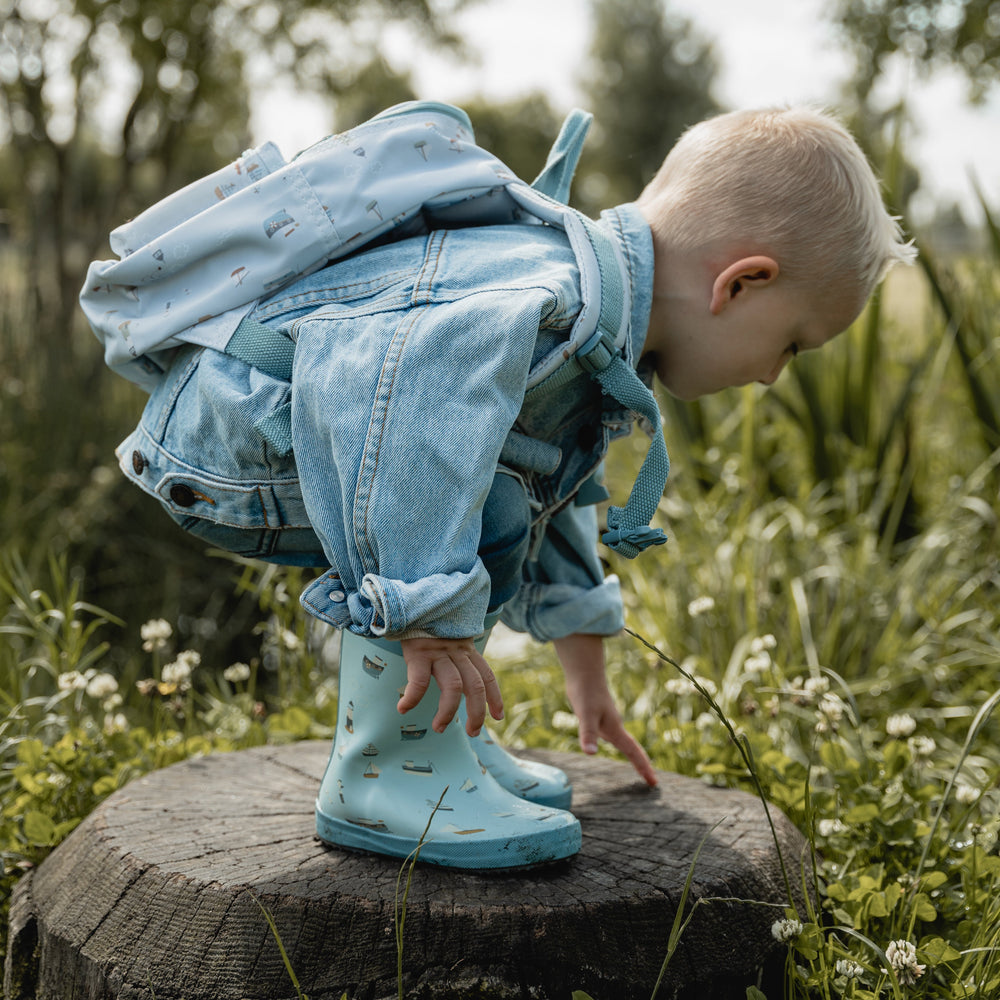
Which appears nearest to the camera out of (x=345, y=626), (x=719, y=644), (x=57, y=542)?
(x=345, y=626)

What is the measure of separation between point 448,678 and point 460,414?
1.05ft

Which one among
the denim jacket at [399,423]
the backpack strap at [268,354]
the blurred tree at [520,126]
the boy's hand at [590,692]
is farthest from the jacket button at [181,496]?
the blurred tree at [520,126]

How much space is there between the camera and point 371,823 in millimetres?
1499

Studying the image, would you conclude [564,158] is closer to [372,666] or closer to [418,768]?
[372,666]

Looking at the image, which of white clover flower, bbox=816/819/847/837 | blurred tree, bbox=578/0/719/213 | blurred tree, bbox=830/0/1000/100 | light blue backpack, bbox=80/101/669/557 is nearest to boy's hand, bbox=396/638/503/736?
light blue backpack, bbox=80/101/669/557

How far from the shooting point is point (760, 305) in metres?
1.59

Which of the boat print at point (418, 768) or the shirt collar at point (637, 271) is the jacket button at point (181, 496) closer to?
the boat print at point (418, 768)

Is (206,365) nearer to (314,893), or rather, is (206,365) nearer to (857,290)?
(314,893)


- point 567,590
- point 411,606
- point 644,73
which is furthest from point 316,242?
point 644,73

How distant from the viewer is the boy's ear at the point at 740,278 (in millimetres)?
1537

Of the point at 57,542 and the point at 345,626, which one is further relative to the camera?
the point at 57,542

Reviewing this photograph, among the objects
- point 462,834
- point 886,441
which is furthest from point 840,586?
point 462,834

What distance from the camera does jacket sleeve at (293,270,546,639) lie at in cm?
123

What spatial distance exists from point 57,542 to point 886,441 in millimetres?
3148
